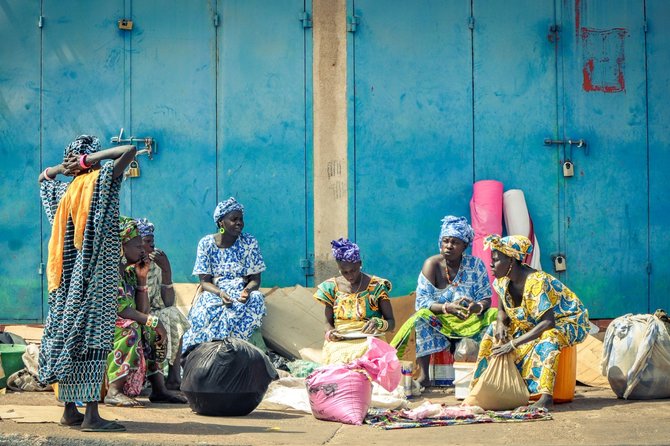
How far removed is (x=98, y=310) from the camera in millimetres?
6406

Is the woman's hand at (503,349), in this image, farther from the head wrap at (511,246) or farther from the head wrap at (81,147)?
the head wrap at (81,147)

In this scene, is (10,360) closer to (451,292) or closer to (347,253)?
(347,253)

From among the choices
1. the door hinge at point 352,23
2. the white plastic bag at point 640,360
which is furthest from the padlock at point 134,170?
the white plastic bag at point 640,360

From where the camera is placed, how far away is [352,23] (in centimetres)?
1031

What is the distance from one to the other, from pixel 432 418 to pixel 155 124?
185 inches

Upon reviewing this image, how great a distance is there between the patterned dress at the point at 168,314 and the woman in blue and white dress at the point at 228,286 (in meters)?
0.09

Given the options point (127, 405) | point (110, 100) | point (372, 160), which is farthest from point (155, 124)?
point (127, 405)

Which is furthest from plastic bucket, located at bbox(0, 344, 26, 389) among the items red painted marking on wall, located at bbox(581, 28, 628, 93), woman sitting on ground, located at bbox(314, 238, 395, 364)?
red painted marking on wall, located at bbox(581, 28, 628, 93)

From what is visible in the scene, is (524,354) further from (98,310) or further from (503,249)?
(98,310)

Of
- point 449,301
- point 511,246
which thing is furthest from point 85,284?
point 449,301

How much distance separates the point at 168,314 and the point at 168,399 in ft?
3.05

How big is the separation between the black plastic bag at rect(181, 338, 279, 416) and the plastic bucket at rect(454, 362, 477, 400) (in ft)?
4.86

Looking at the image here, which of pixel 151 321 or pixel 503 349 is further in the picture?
pixel 151 321

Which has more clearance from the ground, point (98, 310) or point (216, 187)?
point (216, 187)
